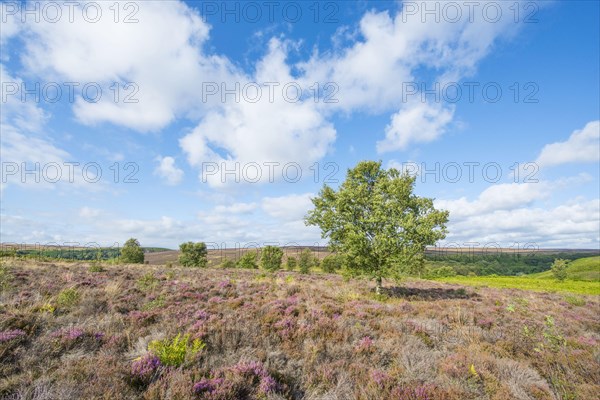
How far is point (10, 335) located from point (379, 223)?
16.0 meters

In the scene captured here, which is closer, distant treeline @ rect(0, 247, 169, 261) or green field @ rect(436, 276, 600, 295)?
distant treeline @ rect(0, 247, 169, 261)

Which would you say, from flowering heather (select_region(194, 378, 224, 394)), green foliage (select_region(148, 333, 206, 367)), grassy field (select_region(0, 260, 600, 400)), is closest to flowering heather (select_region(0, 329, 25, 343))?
grassy field (select_region(0, 260, 600, 400))

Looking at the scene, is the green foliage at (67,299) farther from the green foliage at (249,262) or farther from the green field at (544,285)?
the green foliage at (249,262)

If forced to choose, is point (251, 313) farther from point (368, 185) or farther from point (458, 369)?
point (368, 185)

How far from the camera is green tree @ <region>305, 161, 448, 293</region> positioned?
16281mm

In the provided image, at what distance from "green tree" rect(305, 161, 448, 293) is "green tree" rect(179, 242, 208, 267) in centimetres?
4535

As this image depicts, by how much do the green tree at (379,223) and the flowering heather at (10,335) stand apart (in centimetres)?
1401

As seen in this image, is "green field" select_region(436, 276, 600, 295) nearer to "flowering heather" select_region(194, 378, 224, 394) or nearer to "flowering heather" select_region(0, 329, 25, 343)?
"flowering heather" select_region(194, 378, 224, 394)

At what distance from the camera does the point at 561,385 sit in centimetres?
622

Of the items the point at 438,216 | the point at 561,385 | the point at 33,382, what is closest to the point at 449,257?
the point at 438,216

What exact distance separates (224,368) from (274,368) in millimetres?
1099

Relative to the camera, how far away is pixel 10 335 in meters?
5.66

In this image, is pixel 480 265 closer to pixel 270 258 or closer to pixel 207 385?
pixel 270 258

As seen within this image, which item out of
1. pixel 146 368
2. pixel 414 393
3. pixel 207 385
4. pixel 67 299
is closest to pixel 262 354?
pixel 207 385
